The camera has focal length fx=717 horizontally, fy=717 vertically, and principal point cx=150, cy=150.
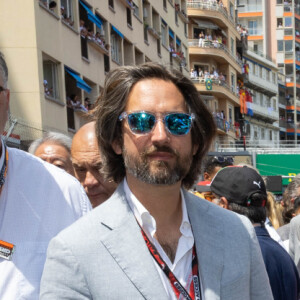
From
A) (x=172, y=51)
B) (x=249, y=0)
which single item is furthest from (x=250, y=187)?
(x=249, y=0)

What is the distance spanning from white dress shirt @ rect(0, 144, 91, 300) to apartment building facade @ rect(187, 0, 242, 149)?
44.7 meters

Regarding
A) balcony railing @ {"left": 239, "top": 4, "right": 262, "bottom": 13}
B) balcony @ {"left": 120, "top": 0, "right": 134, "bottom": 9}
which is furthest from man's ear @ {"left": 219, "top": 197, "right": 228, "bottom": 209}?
balcony railing @ {"left": 239, "top": 4, "right": 262, "bottom": 13}

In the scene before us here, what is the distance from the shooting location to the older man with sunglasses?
253 cm

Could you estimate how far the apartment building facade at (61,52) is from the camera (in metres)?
18.7

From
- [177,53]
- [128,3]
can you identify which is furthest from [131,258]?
[177,53]

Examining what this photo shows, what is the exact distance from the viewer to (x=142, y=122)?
9.18 feet

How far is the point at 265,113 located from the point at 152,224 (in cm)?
6663

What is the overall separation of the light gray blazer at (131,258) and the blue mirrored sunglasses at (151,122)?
0.88ft

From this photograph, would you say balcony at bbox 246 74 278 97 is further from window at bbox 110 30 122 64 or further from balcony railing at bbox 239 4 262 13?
window at bbox 110 30 122 64

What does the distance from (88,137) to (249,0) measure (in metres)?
74.1

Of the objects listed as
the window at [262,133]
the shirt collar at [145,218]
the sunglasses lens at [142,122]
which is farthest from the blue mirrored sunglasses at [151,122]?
the window at [262,133]

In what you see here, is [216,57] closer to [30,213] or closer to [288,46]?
[288,46]

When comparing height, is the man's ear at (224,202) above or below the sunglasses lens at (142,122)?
below

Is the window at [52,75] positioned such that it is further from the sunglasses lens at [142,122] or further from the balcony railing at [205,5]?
the balcony railing at [205,5]
